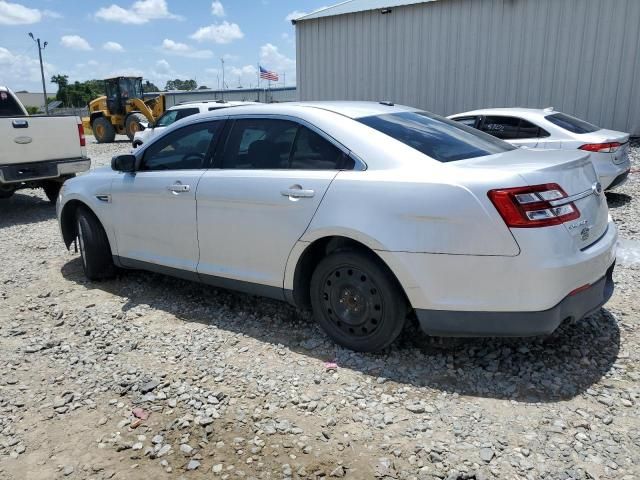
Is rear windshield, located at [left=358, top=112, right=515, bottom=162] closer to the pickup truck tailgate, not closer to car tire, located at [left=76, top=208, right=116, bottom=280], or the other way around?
car tire, located at [left=76, top=208, right=116, bottom=280]

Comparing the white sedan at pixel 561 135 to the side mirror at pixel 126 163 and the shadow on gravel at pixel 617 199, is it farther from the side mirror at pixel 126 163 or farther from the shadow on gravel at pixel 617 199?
the side mirror at pixel 126 163

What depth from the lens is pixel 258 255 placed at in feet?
12.3

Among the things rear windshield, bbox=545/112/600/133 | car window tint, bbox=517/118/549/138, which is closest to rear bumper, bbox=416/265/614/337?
car window tint, bbox=517/118/549/138

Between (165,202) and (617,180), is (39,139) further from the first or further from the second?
(617,180)

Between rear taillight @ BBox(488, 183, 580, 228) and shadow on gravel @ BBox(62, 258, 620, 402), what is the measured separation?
952 mm

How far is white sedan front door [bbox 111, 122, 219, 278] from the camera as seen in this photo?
4160mm

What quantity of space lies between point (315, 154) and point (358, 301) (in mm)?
997

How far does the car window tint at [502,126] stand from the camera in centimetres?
811

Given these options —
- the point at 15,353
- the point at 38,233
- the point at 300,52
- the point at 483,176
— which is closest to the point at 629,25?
the point at 300,52

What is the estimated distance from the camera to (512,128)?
8.12 m

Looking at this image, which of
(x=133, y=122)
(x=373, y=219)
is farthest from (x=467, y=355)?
(x=133, y=122)

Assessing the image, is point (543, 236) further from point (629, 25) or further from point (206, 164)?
point (629, 25)

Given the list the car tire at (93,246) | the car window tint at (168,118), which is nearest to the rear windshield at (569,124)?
the car tire at (93,246)

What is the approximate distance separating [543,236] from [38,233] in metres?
6.85
